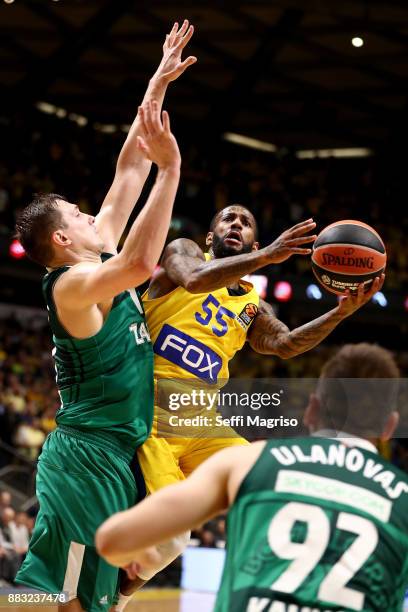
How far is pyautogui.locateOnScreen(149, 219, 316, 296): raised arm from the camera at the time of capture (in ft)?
15.1

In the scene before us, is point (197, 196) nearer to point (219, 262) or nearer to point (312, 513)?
point (219, 262)

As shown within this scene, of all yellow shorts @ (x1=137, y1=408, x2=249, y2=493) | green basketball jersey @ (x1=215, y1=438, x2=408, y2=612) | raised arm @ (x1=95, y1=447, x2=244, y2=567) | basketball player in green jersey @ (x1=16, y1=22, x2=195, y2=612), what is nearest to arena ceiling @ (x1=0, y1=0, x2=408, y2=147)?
yellow shorts @ (x1=137, y1=408, x2=249, y2=493)

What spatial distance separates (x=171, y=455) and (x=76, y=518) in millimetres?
696

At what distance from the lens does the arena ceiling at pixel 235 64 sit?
18188 millimetres

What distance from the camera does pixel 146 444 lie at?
4.82 m

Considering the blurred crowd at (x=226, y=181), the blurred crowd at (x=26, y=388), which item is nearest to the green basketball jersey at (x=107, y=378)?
the blurred crowd at (x=26, y=388)

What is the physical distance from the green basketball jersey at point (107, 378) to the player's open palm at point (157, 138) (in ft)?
2.70

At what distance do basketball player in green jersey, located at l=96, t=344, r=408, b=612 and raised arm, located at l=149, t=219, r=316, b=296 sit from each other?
184 cm

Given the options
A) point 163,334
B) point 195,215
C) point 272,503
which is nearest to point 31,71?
point 195,215

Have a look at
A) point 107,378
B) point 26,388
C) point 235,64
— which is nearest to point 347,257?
point 107,378

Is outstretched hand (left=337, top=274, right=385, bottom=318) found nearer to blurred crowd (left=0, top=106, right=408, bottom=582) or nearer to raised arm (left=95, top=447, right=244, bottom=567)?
raised arm (left=95, top=447, right=244, bottom=567)

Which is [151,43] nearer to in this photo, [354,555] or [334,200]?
[334,200]

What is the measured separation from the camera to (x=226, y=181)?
71.1ft

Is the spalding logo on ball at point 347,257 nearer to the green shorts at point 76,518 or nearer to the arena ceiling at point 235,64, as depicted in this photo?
the green shorts at point 76,518
